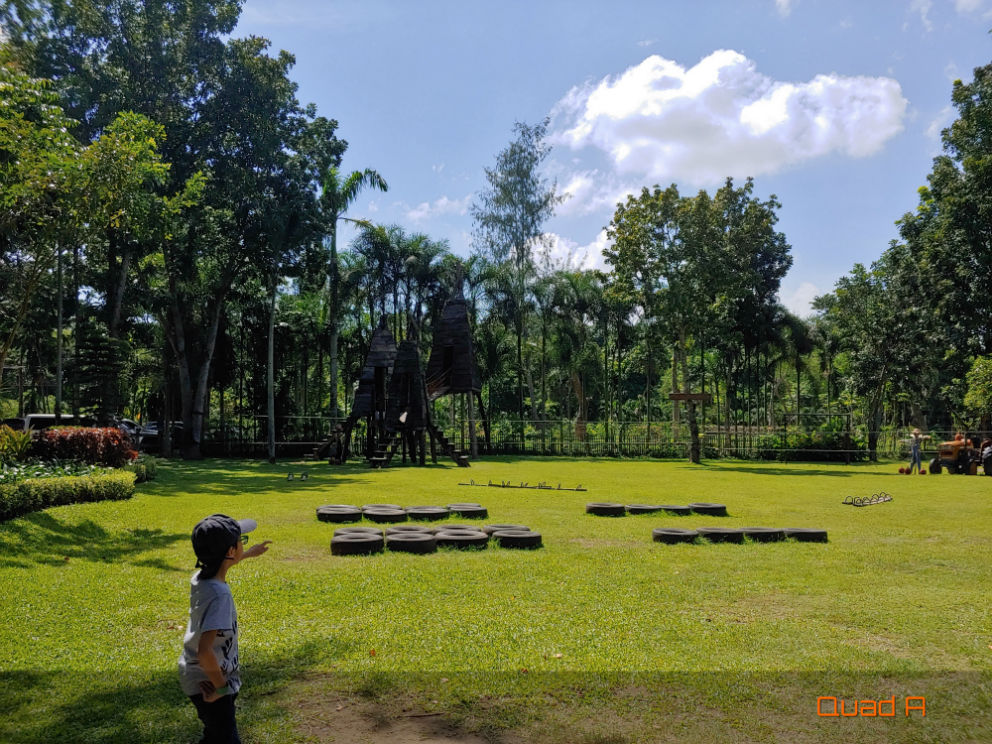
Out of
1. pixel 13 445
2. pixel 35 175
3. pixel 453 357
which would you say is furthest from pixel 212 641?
pixel 453 357

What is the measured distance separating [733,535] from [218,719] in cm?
817

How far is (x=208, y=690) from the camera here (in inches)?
126

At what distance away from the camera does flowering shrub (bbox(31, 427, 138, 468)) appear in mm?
16172

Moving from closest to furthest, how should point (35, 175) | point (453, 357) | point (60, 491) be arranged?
1. point (60, 491)
2. point (35, 175)
3. point (453, 357)

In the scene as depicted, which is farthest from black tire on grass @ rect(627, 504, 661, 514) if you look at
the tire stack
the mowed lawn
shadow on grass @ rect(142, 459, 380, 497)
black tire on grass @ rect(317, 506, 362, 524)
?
shadow on grass @ rect(142, 459, 380, 497)

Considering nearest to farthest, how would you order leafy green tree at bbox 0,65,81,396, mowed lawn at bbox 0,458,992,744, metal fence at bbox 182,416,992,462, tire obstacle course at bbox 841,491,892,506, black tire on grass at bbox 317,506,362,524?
mowed lawn at bbox 0,458,992,744
black tire on grass at bbox 317,506,362,524
leafy green tree at bbox 0,65,81,396
tire obstacle course at bbox 841,491,892,506
metal fence at bbox 182,416,992,462

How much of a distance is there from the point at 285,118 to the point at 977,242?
30.0 meters

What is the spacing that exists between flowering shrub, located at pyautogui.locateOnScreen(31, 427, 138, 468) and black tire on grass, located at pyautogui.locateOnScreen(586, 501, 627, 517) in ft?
38.1

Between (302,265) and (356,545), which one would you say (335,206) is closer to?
(302,265)

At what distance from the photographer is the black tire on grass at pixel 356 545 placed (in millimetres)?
8984

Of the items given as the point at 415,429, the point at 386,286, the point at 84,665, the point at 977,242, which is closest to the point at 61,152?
the point at 84,665

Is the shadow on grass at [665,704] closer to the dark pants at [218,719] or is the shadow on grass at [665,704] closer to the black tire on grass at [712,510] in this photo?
the dark pants at [218,719]

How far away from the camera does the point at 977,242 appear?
30.6 metres

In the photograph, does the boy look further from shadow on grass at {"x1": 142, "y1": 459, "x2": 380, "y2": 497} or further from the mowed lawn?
shadow on grass at {"x1": 142, "y1": 459, "x2": 380, "y2": 497}
